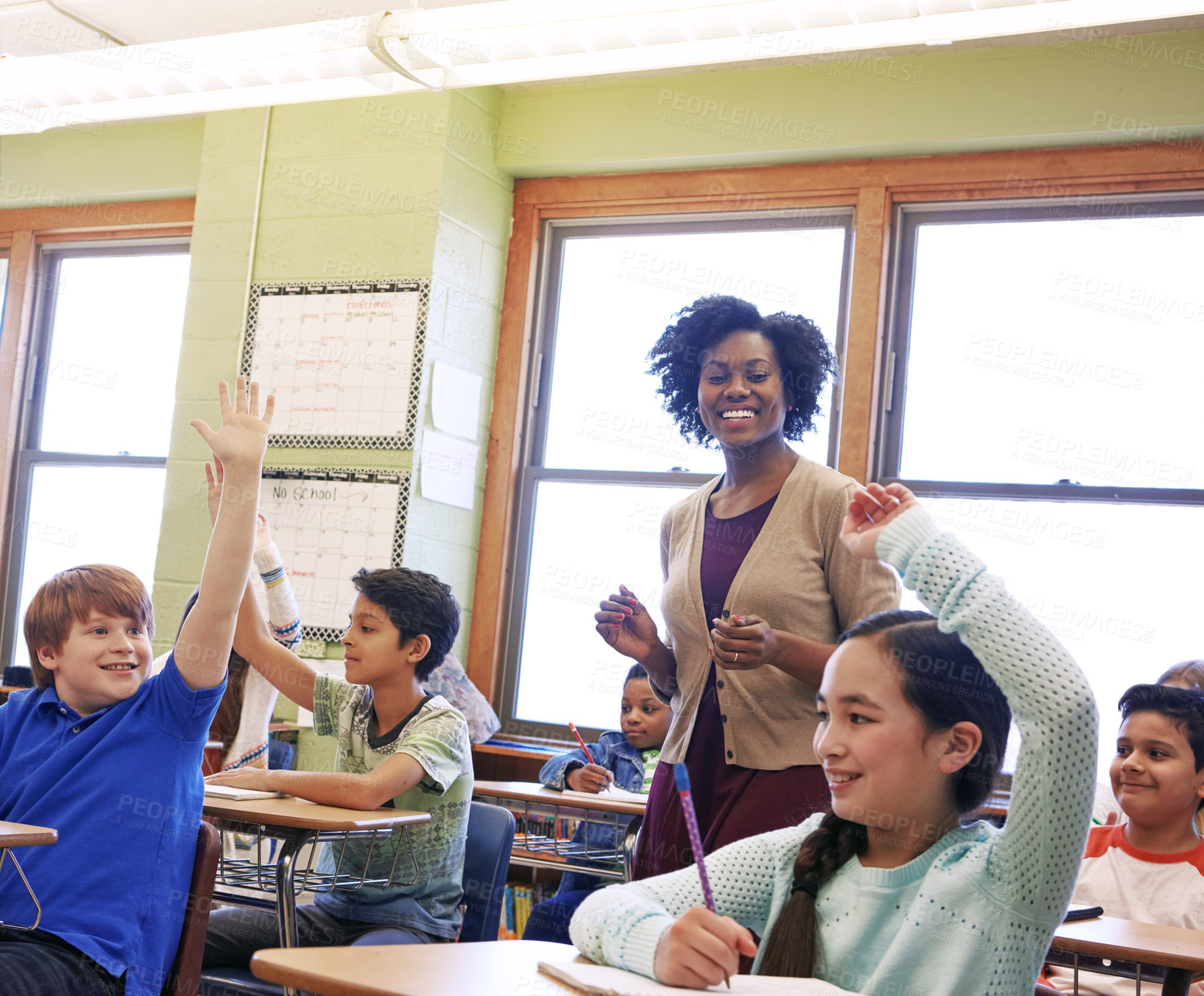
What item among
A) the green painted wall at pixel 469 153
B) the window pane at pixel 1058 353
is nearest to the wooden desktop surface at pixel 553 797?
the green painted wall at pixel 469 153

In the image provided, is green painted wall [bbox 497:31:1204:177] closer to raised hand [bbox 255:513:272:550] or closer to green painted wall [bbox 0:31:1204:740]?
green painted wall [bbox 0:31:1204:740]

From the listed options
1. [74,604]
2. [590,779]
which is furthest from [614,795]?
[74,604]

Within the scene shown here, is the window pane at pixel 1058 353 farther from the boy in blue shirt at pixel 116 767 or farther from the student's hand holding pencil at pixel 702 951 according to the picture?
the student's hand holding pencil at pixel 702 951

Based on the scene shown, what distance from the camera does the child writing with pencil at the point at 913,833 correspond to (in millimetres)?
1093

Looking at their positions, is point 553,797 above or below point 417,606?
below

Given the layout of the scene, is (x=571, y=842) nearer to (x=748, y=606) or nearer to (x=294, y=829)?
(x=294, y=829)

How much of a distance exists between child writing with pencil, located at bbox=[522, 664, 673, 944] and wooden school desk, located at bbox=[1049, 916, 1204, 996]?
5.45ft

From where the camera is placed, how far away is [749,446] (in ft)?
6.46

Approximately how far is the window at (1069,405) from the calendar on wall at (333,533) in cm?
162

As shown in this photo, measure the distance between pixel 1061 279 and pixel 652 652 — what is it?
98.3 inches

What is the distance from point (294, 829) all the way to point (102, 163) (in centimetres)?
384

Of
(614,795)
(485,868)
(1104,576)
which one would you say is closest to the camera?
(485,868)

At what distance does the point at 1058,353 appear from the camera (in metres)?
3.84

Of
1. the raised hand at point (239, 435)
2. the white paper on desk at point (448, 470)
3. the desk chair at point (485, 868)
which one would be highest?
the white paper on desk at point (448, 470)
